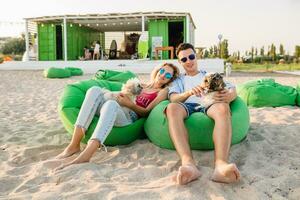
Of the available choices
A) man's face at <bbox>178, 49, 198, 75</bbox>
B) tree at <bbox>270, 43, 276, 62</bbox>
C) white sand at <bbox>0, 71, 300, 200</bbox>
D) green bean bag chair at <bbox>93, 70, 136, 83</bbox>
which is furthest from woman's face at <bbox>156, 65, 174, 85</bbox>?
tree at <bbox>270, 43, 276, 62</bbox>

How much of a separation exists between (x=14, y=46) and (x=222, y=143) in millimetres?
47717

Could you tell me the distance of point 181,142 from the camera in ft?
9.65

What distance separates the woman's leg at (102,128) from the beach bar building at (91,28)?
15.2 meters

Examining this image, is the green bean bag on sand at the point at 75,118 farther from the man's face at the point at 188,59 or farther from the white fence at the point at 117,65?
the white fence at the point at 117,65

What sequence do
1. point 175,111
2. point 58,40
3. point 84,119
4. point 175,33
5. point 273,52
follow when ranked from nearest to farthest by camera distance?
point 175,111
point 84,119
point 175,33
point 58,40
point 273,52

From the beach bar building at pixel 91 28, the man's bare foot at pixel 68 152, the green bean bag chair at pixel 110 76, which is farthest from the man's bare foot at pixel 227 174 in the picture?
the beach bar building at pixel 91 28

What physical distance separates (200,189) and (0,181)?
1.50 m

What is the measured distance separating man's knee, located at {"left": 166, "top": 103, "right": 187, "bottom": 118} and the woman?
1.59 ft

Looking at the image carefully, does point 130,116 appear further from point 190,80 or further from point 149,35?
point 149,35

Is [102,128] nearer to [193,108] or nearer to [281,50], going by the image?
[193,108]

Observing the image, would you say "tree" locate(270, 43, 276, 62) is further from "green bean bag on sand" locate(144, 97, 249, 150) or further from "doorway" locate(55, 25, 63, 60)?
"green bean bag on sand" locate(144, 97, 249, 150)

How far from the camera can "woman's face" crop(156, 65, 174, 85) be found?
3756mm

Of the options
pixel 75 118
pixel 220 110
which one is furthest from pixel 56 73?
pixel 220 110

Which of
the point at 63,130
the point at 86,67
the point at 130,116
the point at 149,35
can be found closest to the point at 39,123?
Answer: the point at 63,130
